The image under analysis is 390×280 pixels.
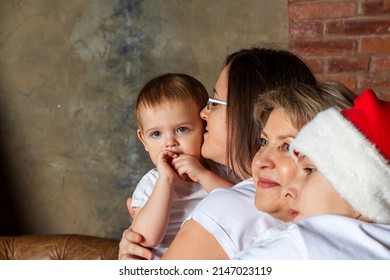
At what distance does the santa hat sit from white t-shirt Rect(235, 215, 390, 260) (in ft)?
0.22

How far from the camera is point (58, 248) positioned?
2449mm

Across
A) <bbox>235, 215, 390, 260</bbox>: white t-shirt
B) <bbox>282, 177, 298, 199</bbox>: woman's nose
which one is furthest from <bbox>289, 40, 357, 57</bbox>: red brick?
<bbox>235, 215, 390, 260</bbox>: white t-shirt

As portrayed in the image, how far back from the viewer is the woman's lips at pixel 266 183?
1.37 meters

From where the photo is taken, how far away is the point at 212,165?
2.03m

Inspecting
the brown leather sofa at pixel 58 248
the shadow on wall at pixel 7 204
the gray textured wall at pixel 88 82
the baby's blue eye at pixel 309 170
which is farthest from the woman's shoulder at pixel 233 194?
the shadow on wall at pixel 7 204

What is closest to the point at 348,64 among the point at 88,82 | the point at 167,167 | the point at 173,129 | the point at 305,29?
the point at 305,29

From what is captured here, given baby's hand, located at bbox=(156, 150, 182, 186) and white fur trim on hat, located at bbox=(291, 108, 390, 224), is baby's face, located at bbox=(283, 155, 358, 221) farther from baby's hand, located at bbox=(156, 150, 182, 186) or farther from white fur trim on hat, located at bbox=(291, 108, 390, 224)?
baby's hand, located at bbox=(156, 150, 182, 186)

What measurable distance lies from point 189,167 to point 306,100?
1.76 ft

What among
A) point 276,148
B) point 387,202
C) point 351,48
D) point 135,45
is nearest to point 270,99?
point 276,148

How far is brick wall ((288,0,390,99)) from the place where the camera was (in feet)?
10.7

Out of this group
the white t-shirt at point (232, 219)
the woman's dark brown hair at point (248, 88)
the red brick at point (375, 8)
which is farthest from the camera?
the red brick at point (375, 8)

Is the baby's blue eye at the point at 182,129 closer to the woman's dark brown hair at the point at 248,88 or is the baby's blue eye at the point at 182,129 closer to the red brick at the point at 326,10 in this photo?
the woman's dark brown hair at the point at 248,88

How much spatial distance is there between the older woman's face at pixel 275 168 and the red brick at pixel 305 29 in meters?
2.01

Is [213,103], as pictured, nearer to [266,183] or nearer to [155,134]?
[155,134]
